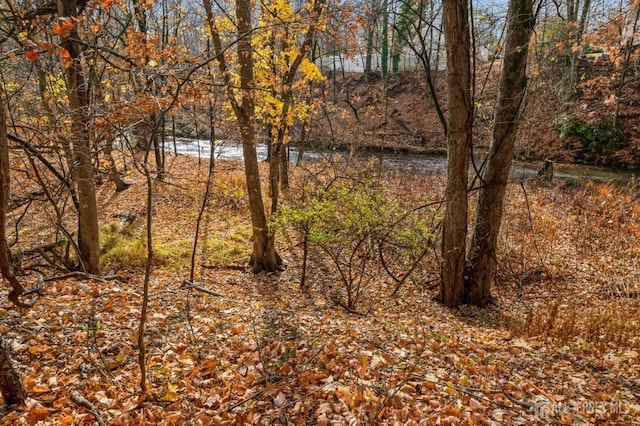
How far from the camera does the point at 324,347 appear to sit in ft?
13.4

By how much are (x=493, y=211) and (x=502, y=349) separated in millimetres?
2334

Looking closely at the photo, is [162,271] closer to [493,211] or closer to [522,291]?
[493,211]

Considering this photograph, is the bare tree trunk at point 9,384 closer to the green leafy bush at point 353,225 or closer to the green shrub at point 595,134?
the green leafy bush at point 353,225

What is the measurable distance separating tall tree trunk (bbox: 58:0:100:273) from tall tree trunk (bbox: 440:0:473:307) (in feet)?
15.8

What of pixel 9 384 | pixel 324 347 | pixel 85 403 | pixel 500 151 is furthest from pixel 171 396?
pixel 500 151

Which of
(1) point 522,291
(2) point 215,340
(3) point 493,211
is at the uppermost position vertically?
(3) point 493,211

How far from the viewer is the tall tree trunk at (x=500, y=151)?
5375 mm

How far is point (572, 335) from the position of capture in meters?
5.00

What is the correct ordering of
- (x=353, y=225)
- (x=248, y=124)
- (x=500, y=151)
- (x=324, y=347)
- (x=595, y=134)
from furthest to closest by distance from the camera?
(x=595, y=134) → (x=248, y=124) → (x=353, y=225) → (x=500, y=151) → (x=324, y=347)

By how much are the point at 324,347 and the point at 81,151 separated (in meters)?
4.25

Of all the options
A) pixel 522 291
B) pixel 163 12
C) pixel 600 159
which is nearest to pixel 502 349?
pixel 522 291

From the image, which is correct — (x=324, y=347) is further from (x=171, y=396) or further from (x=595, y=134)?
(x=595, y=134)

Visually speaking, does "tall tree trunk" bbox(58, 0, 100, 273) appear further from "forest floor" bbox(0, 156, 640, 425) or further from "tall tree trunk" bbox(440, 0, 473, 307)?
"tall tree trunk" bbox(440, 0, 473, 307)

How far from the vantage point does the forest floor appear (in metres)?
3.01
